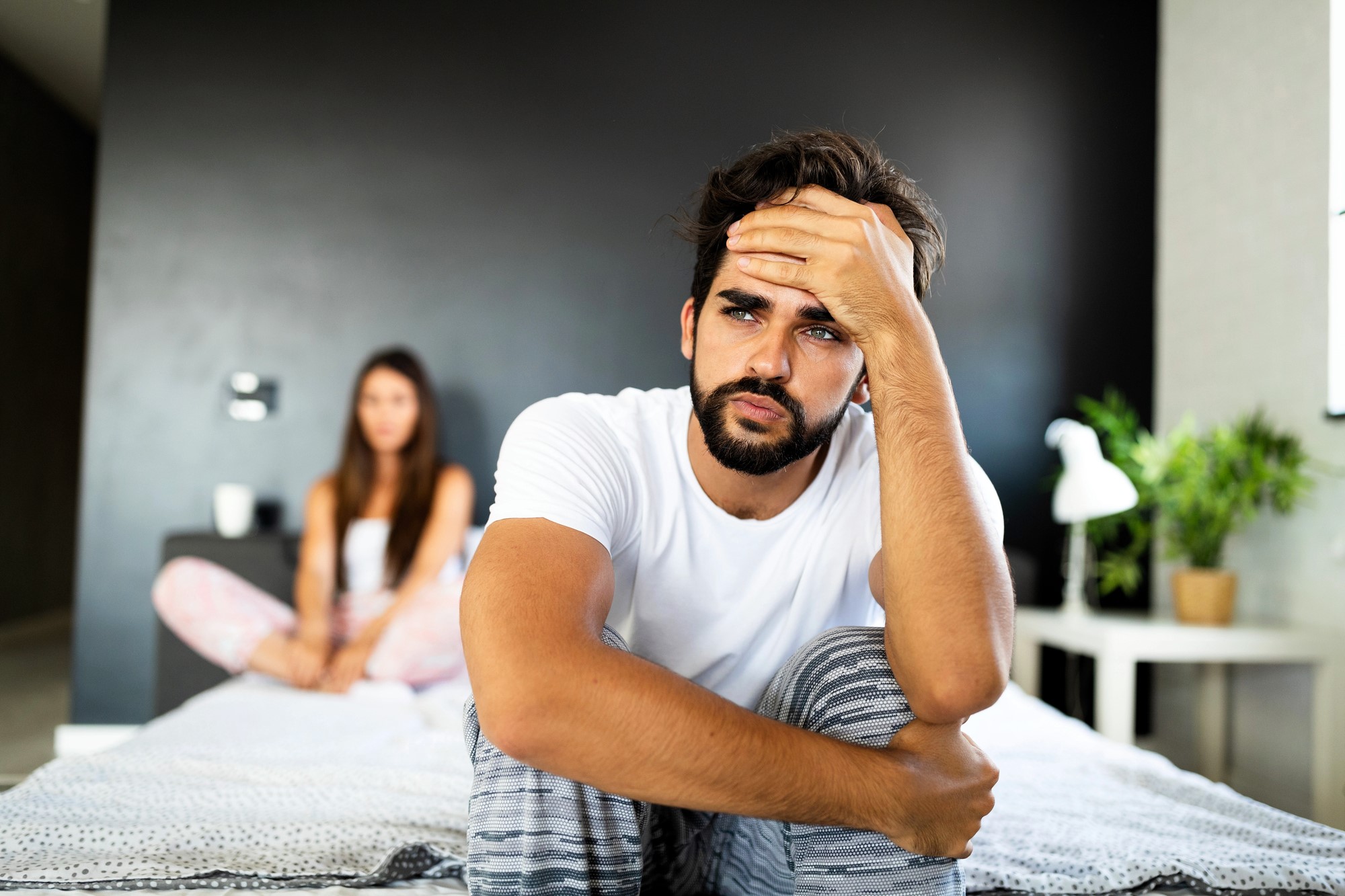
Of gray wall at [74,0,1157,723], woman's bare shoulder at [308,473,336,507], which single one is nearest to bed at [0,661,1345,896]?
woman's bare shoulder at [308,473,336,507]

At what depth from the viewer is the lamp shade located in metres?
2.63

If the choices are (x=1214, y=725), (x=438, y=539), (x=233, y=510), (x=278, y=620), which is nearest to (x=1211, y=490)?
(x=1214, y=725)

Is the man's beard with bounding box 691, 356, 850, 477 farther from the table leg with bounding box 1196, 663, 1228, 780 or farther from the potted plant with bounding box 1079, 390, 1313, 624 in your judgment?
the table leg with bounding box 1196, 663, 1228, 780

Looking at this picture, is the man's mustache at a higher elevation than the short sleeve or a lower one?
higher

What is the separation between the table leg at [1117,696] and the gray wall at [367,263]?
0.74m

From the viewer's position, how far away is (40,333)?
5.33 metres

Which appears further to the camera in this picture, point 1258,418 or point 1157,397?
point 1157,397

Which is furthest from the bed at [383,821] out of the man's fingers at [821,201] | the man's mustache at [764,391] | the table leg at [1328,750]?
the table leg at [1328,750]

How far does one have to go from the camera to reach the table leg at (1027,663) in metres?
2.87

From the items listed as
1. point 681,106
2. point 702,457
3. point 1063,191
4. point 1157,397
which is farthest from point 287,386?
point 1157,397

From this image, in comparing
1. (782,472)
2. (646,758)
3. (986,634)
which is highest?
(782,472)

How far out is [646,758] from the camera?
839mm

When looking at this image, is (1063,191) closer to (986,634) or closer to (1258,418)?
(1258,418)

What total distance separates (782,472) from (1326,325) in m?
2.01
